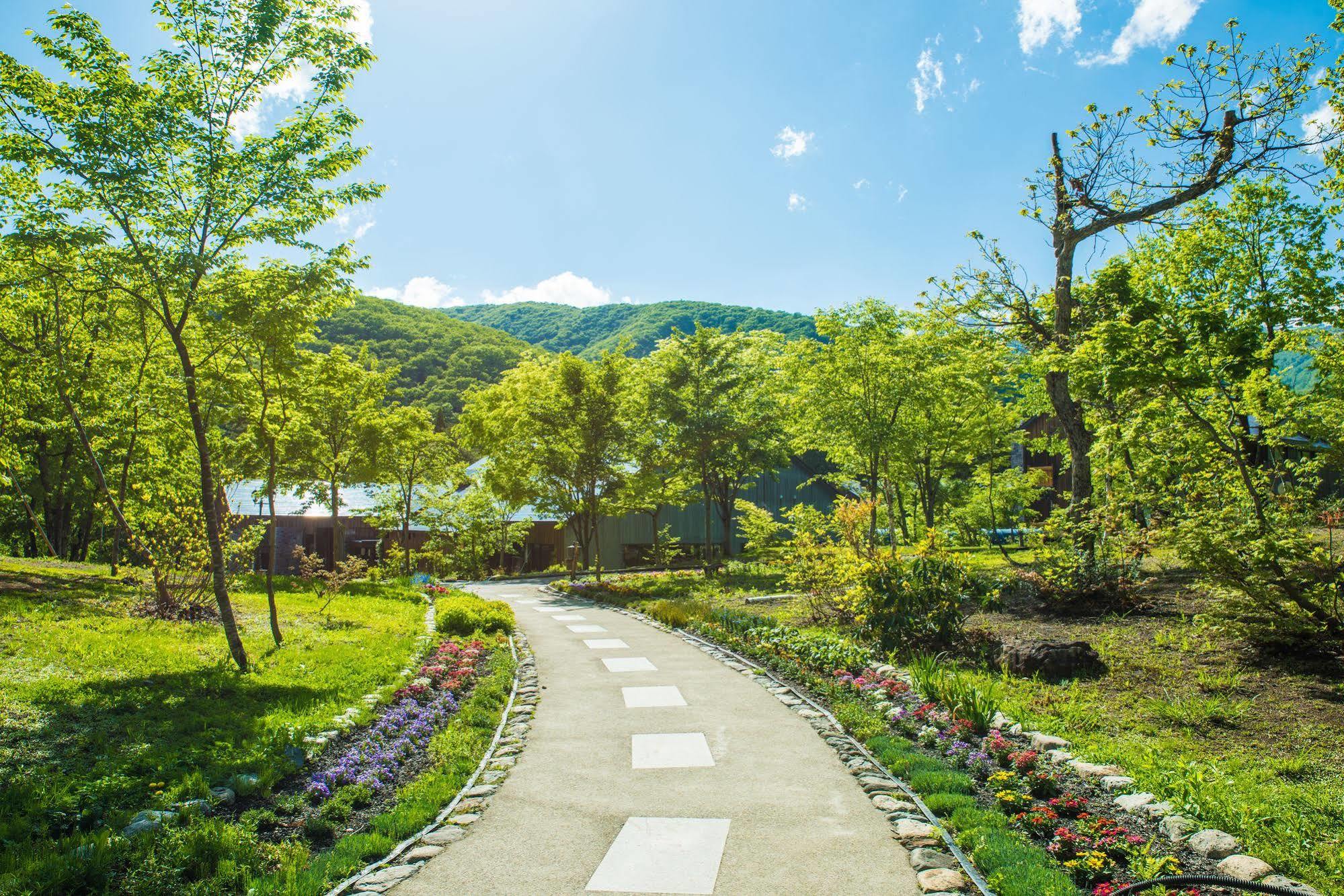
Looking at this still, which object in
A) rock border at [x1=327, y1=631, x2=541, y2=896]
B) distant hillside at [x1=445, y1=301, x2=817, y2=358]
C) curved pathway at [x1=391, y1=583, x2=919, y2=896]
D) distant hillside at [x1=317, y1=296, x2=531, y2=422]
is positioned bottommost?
curved pathway at [x1=391, y1=583, x2=919, y2=896]

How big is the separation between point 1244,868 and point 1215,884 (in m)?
0.62

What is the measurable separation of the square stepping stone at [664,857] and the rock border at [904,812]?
1.08 meters

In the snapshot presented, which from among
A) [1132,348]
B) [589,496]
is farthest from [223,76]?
[589,496]

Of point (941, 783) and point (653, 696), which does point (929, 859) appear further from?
point (653, 696)

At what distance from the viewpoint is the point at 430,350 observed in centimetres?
6062

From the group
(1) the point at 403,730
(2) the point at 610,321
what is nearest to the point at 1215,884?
(1) the point at 403,730

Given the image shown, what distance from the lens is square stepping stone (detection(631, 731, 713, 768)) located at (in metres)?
5.92

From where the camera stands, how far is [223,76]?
7.86 meters

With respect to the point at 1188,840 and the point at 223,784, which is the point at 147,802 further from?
the point at 1188,840

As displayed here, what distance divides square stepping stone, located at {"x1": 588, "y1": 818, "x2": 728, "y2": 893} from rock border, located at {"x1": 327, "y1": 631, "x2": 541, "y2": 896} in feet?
3.39

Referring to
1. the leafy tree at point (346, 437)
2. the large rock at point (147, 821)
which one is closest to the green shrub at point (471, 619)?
the large rock at point (147, 821)

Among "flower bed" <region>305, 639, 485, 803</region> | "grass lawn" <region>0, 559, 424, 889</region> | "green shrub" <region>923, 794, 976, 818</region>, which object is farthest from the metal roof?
"green shrub" <region>923, 794, 976, 818</region>

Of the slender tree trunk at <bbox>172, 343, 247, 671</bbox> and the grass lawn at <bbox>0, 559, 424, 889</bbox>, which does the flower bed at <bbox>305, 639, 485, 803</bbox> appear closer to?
the grass lawn at <bbox>0, 559, 424, 889</bbox>

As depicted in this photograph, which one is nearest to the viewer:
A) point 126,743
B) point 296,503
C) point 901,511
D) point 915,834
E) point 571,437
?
point 915,834
